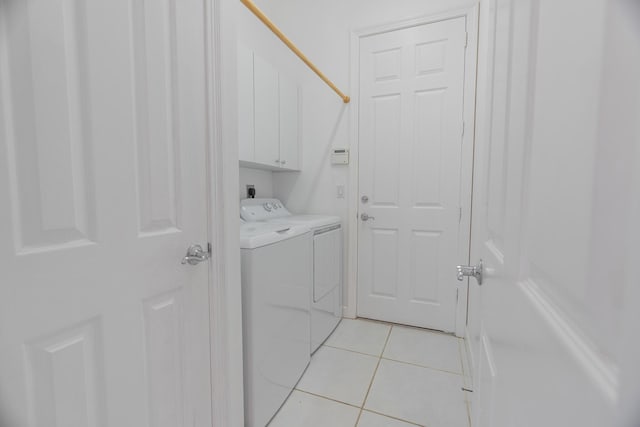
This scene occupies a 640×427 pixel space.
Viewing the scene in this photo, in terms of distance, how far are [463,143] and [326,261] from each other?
1443 millimetres

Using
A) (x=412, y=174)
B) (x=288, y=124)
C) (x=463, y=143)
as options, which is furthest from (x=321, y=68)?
(x=463, y=143)

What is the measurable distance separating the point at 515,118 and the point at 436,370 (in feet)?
6.00

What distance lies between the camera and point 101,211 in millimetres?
709

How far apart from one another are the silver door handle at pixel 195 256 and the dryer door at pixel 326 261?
3.34ft

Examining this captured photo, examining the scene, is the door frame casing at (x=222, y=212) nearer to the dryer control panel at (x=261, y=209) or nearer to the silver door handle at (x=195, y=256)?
the silver door handle at (x=195, y=256)

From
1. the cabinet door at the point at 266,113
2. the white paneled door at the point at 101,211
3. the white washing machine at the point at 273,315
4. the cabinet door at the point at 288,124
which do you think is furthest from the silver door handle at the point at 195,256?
the cabinet door at the point at 288,124

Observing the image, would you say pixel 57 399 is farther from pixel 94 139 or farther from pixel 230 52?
pixel 230 52

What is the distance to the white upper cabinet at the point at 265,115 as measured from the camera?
1819 millimetres

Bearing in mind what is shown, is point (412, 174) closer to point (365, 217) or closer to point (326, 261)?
point (365, 217)

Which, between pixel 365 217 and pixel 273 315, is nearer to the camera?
pixel 273 315

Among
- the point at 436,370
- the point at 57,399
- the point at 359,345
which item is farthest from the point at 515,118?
the point at 359,345

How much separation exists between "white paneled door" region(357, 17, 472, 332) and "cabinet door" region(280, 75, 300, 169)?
611 millimetres

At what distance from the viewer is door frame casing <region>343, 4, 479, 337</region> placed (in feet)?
6.78

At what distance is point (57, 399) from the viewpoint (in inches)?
25.0
